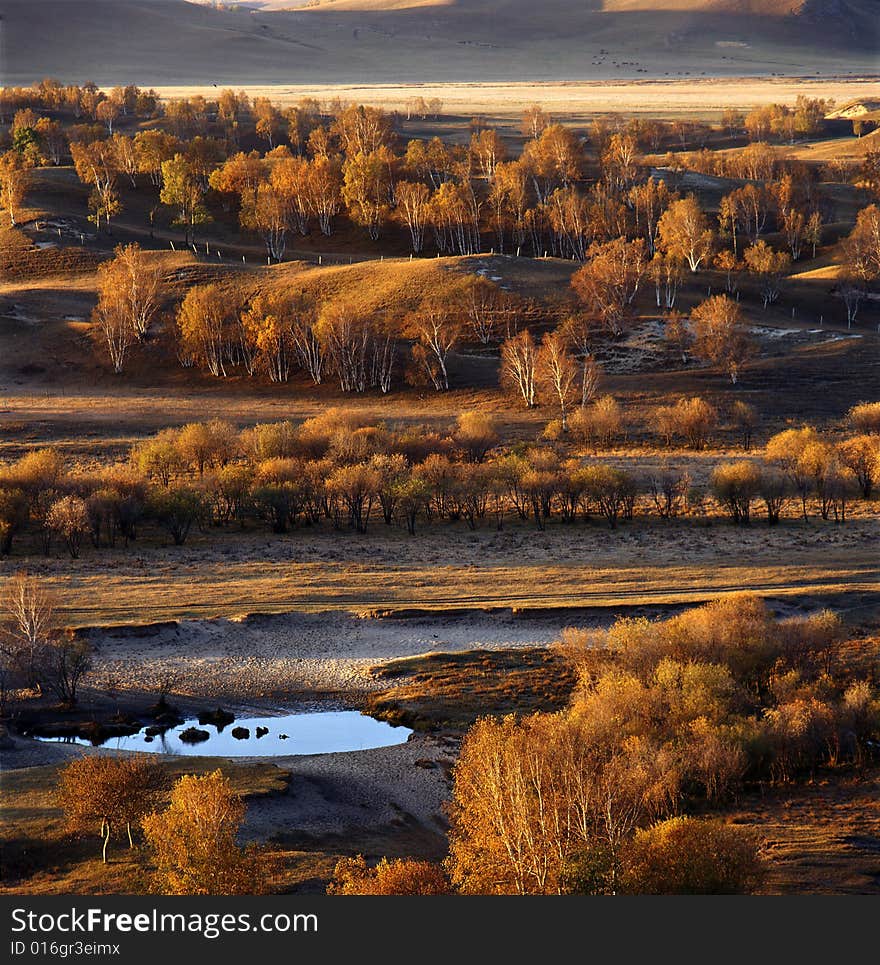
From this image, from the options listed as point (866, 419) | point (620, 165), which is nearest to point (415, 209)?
point (620, 165)

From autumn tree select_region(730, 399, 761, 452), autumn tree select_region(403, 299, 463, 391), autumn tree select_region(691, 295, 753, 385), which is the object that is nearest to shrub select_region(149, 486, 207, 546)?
autumn tree select_region(403, 299, 463, 391)

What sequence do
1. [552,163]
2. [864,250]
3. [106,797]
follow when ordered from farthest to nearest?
[552,163] < [864,250] < [106,797]

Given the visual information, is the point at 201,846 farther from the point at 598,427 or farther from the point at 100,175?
the point at 100,175

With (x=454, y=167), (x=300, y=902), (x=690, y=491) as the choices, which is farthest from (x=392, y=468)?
(x=454, y=167)

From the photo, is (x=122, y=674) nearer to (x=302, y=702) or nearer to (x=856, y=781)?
(x=302, y=702)

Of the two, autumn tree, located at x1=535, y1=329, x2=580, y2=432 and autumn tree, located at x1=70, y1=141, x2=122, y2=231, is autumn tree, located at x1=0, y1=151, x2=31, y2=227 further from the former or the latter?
autumn tree, located at x1=535, y1=329, x2=580, y2=432

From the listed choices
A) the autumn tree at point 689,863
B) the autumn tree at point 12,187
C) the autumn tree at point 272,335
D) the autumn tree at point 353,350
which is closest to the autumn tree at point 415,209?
the autumn tree at point 272,335
